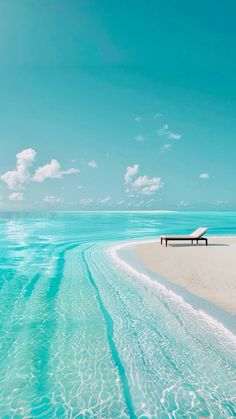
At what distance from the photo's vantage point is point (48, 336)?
15.1ft

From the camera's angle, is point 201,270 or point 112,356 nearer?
point 112,356

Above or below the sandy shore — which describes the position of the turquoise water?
below

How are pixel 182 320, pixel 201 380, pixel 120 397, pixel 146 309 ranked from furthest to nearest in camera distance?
pixel 146 309, pixel 182 320, pixel 201 380, pixel 120 397

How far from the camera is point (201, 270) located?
28.3 feet

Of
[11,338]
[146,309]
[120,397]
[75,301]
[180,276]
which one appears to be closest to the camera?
[120,397]

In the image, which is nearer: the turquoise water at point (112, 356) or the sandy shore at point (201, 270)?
the turquoise water at point (112, 356)

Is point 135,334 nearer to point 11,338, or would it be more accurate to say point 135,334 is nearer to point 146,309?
point 146,309

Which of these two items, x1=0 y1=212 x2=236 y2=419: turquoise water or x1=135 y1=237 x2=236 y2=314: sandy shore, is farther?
x1=135 y1=237 x2=236 y2=314: sandy shore

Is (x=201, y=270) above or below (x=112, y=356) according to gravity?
above

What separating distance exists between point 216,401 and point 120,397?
4.03 feet

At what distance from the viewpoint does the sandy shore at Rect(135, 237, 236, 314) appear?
6.31 metres

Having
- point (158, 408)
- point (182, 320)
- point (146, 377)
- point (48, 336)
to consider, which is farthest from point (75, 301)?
point (158, 408)

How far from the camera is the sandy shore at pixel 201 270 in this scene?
6312mm

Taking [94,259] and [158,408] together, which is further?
[94,259]
